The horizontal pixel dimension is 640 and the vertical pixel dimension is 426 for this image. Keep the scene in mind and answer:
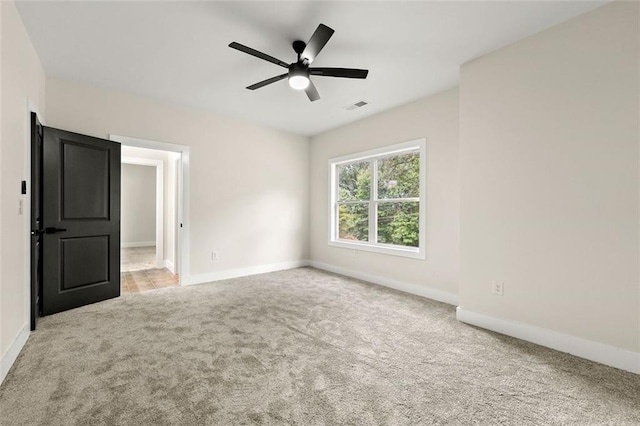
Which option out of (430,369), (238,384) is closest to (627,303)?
(430,369)

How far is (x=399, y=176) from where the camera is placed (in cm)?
436

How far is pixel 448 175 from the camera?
3.64 metres

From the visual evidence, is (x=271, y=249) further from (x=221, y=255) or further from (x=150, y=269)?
(x=150, y=269)

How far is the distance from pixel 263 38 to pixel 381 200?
2.83 m

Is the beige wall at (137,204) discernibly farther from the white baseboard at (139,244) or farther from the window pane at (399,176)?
the window pane at (399,176)

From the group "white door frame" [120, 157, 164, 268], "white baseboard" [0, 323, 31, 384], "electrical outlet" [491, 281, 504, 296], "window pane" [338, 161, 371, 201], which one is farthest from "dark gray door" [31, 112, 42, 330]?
"electrical outlet" [491, 281, 504, 296]

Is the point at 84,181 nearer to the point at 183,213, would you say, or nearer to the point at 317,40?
the point at 183,213

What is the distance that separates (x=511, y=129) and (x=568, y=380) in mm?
2024

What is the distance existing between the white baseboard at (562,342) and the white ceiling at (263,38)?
2555 millimetres

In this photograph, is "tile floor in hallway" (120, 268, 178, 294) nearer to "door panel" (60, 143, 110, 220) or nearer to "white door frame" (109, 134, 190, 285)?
"white door frame" (109, 134, 190, 285)

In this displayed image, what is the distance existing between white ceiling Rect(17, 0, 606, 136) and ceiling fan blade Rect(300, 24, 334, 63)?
9.4 inches

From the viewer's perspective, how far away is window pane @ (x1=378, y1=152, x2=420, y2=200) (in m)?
4.14

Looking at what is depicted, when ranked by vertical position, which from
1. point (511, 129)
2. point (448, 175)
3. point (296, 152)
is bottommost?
point (448, 175)

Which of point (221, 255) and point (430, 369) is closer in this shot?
point (430, 369)
